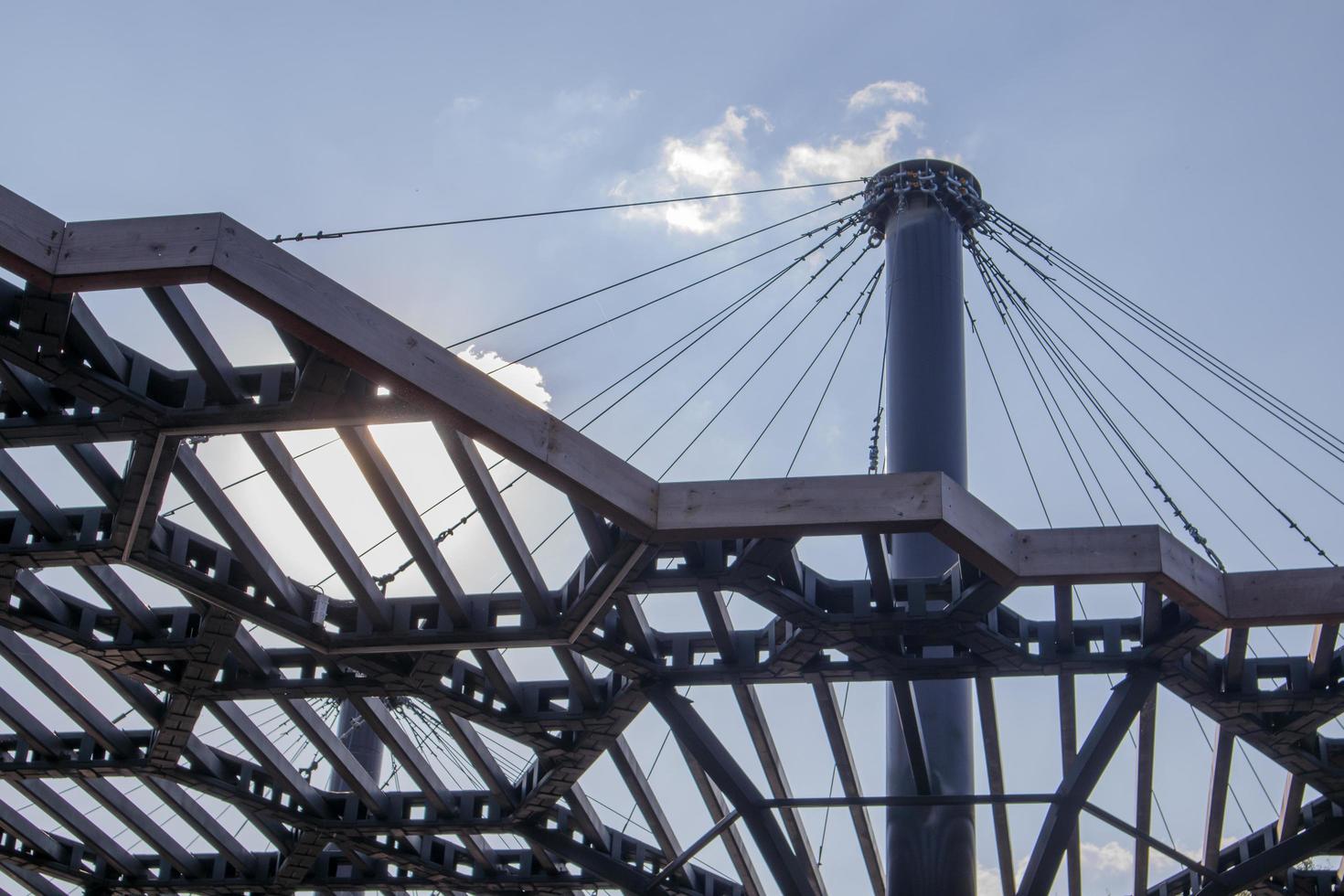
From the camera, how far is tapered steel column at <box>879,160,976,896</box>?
1459 centimetres

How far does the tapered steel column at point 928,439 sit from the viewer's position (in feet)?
47.9

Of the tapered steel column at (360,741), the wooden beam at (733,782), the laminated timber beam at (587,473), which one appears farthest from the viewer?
the tapered steel column at (360,741)

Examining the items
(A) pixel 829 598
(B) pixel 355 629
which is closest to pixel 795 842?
(A) pixel 829 598

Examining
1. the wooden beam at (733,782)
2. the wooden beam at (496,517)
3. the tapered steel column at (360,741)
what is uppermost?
the tapered steel column at (360,741)

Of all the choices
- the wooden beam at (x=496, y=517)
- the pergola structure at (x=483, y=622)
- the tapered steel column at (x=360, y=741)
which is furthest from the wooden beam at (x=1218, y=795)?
the tapered steel column at (x=360, y=741)

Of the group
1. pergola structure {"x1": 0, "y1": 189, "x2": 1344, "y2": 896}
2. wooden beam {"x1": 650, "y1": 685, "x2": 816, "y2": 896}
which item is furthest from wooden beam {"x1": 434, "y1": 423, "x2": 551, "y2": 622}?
wooden beam {"x1": 650, "y1": 685, "x2": 816, "y2": 896}

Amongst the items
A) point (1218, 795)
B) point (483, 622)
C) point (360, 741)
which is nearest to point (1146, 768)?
point (1218, 795)

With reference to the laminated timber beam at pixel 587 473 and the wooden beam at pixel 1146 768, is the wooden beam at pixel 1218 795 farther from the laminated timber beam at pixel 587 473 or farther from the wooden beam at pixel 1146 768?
the laminated timber beam at pixel 587 473

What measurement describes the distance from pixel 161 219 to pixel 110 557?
3.65 m

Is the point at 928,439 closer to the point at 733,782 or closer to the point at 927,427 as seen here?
the point at 927,427

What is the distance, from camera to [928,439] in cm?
1559

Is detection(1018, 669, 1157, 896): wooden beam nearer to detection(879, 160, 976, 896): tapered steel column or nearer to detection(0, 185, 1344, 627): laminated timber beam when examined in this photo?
detection(879, 160, 976, 896): tapered steel column

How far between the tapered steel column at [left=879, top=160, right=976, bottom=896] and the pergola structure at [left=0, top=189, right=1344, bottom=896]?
56cm

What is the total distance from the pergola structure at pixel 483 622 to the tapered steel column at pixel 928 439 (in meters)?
0.56
